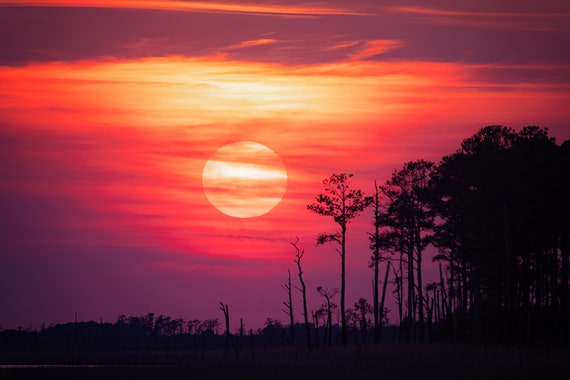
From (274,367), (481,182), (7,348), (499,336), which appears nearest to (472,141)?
(481,182)

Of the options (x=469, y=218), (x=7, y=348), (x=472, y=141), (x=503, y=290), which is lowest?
(x=7, y=348)

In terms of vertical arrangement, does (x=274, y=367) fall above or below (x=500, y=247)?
below

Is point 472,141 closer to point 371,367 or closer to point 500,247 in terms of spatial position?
point 500,247

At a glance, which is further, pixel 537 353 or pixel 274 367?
pixel 274 367

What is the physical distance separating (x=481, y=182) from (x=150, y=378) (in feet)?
87.3

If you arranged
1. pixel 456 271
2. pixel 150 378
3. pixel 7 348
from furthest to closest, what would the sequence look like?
pixel 7 348 → pixel 456 271 → pixel 150 378

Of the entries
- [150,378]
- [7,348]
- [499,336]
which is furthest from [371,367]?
[7,348]

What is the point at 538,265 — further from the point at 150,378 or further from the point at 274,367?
the point at 150,378

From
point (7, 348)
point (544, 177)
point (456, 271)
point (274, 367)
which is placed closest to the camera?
point (544, 177)

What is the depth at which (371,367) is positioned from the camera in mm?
58844

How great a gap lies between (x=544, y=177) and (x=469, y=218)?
22.5ft

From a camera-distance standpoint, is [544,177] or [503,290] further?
[503,290]

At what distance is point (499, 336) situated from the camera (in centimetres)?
7362

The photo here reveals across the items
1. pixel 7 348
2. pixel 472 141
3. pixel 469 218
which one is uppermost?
pixel 472 141
